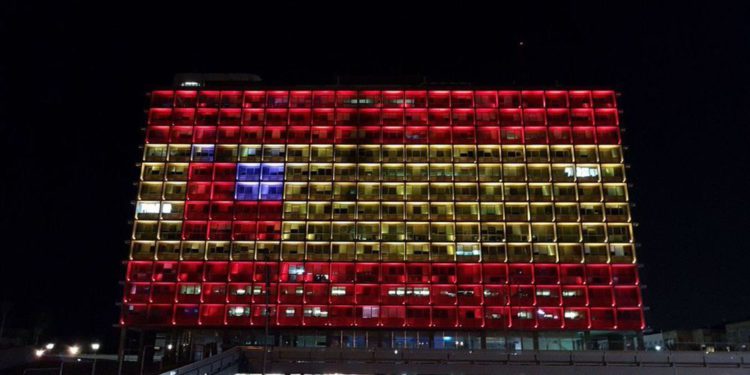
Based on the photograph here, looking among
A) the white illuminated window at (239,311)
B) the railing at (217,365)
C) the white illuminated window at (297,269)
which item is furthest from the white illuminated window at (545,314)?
the railing at (217,365)

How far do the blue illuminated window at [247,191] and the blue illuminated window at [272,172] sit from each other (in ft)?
6.47

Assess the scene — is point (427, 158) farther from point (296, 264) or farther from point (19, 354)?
point (19, 354)

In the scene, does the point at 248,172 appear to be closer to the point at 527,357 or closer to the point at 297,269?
the point at 297,269

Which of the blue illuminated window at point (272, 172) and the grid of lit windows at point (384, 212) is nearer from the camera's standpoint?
the grid of lit windows at point (384, 212)

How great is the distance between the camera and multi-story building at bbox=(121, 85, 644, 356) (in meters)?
94.8

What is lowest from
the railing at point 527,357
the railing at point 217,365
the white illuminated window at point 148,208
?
the railing at point 217,365

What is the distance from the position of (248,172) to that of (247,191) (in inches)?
128

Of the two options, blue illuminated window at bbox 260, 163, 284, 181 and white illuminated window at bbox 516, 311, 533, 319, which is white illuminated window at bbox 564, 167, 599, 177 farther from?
blue illuminated window at bbox 260, 163, 284, 181

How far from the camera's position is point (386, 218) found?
329 feet

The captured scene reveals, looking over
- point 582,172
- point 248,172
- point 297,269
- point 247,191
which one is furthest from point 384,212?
point 582,172

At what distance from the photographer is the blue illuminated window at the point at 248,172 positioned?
10219 centimetres

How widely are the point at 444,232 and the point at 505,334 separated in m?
17.9

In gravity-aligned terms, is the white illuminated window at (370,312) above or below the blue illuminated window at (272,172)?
below

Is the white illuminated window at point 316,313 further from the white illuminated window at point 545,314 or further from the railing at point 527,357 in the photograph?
the railing at point 527,357
